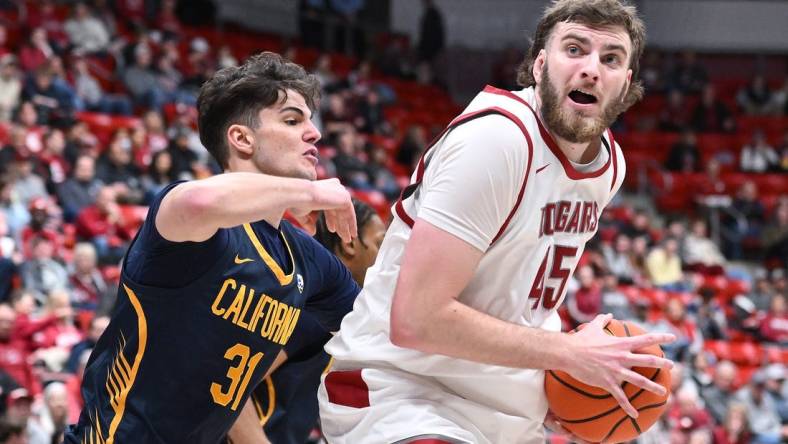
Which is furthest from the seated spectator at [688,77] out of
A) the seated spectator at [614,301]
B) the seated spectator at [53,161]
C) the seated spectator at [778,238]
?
the seated spectator at [53,161]

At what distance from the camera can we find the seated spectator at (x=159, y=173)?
11.6m

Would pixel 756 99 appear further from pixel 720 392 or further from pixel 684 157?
pixel 720 392

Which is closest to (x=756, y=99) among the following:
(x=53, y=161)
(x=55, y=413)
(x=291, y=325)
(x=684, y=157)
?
(x=684, y=157)

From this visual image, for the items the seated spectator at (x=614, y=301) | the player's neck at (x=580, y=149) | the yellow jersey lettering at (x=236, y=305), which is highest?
the player's neck at (x=580, y=149)

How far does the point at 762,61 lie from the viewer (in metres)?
23.8

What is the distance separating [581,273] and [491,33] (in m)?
9.85

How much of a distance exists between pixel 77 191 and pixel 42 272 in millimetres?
1511

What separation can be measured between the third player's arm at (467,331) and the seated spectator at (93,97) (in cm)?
1076

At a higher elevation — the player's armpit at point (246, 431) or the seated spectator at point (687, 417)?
the player's armpit at point (246, 431)

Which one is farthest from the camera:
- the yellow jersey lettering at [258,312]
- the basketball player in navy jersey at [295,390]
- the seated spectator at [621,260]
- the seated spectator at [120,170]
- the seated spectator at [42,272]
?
the seated spectator at [621,260]

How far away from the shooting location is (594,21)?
333cm

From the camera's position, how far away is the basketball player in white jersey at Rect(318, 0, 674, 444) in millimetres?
3068

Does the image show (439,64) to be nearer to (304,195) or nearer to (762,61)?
(762,61)

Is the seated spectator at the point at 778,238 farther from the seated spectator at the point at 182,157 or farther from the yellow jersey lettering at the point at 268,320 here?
the yellow jersey lettering at the point at 268,320
